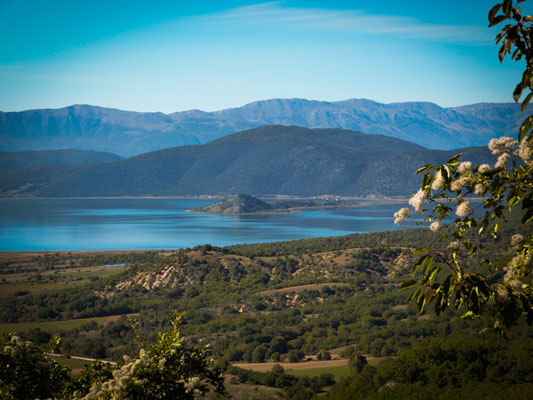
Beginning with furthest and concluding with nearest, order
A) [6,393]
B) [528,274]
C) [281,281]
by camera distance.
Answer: [281,281], [6,393], [528,274]

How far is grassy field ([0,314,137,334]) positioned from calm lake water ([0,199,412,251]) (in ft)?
163

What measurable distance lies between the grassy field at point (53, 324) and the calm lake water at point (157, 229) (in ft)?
163

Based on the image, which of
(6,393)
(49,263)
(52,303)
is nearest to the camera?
(6,393)

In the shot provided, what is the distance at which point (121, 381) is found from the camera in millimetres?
6348

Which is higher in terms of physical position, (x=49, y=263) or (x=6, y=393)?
(x=6, y=393)

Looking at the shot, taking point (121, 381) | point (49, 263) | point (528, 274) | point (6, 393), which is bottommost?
point (49, 263)

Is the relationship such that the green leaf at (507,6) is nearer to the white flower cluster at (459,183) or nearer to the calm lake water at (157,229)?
the white flower cluster at (459,183)

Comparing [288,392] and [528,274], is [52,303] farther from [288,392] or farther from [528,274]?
[528,274]

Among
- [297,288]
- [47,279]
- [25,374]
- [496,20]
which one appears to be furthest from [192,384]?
[47,279]

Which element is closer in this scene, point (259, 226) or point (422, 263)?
point (422, 263)

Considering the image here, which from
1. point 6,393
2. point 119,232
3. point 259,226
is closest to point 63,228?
point 119,232

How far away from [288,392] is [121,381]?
2154cm

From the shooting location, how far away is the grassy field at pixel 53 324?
43.5m

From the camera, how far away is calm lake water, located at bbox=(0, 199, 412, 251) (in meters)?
106
